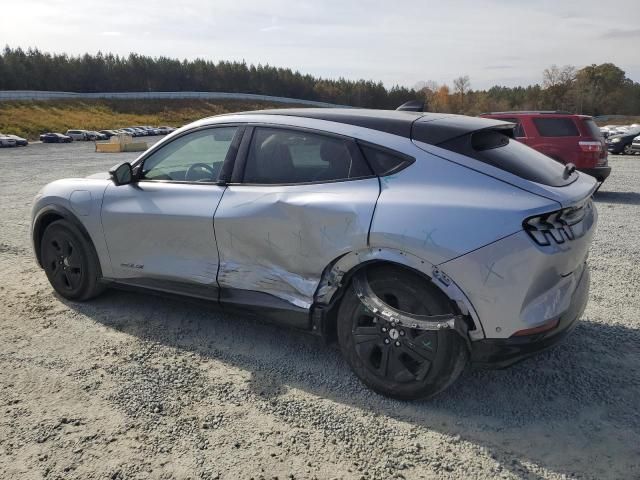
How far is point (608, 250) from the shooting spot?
5.98 m

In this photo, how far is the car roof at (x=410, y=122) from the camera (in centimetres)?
294

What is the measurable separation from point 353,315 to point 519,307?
0.93 metres

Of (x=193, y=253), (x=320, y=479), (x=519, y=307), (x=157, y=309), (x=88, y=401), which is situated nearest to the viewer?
(x=320, y=479)

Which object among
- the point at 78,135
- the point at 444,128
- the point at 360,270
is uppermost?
the point at 444,128

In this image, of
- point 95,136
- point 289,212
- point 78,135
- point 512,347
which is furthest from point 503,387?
point 95,136

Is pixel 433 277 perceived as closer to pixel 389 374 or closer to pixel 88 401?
pixel 389 374

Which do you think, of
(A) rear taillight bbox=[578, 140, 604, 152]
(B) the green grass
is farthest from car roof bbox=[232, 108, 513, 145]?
(B) the green grass

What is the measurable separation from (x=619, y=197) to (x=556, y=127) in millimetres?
1925

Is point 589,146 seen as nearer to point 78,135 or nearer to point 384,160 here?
point 384,160

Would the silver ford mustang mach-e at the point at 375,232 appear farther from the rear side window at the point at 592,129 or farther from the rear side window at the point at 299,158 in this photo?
the rear side window at the point at 592,129

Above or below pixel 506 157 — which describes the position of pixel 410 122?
above

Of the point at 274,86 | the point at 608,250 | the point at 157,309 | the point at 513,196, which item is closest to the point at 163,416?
the point at 157,309

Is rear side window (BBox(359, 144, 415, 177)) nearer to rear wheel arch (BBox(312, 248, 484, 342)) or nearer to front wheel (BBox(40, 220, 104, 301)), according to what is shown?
rear wheel arch (BBox(312, 248, 484, 342))

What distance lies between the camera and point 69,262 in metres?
4.29
